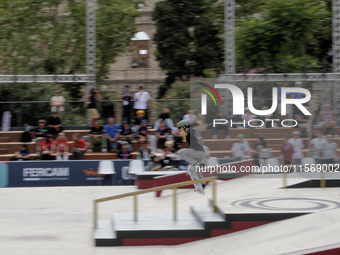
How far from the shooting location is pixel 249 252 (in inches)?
379

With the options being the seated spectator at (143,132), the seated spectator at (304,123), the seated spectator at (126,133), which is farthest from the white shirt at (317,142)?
the seated spectator at (126,133)

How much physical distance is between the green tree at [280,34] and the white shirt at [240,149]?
38.3 ft

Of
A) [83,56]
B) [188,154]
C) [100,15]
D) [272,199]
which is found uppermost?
[100,15]

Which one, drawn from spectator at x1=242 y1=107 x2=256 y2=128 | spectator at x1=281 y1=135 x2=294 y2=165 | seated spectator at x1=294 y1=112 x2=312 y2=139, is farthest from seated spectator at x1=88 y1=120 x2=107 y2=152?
spectator at x1=281 y1=135 x2=294 y2=165

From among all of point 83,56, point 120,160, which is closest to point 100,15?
point 83,56

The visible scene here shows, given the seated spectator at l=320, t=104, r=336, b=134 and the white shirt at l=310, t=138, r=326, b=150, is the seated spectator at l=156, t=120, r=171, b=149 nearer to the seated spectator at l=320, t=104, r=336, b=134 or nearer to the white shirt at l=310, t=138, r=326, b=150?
the seated spectator at l=320, t=104, r=336, b=134

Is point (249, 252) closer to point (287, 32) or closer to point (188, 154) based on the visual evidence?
point (188, 154)

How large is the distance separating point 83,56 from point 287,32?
36.4 feet

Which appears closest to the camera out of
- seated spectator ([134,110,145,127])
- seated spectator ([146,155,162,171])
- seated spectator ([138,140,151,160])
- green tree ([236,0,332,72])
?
seated spectator ([146,155,162,171])

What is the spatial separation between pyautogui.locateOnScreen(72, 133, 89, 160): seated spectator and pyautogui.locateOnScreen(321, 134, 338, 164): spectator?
9001mm

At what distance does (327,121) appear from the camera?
14.5m

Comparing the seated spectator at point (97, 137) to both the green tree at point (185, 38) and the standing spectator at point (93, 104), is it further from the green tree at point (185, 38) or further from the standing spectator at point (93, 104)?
the green tree at point (185, 38)

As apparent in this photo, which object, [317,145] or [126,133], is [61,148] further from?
[317,145]

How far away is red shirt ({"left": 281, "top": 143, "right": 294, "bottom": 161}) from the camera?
12.8m
